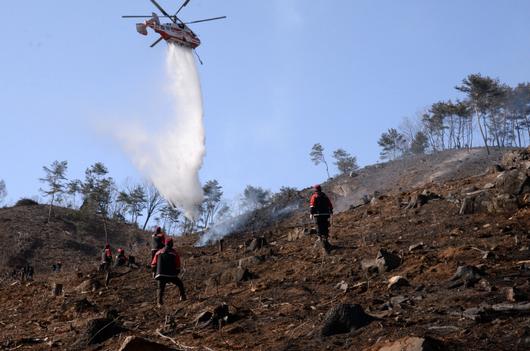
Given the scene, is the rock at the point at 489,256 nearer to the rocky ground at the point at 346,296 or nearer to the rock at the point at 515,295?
the rocky ground at the point at 346,296

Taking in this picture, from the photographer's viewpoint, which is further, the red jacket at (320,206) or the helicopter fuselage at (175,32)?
the helicopter fuselage at (175,32)

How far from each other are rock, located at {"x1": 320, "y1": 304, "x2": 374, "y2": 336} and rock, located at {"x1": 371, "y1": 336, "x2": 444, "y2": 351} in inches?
46.8

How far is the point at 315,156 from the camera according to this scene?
72.4 m

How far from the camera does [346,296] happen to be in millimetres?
9594

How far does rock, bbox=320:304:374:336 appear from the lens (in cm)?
718

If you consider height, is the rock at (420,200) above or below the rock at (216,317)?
above

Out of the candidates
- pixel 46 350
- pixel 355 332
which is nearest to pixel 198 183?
pixel 46 350

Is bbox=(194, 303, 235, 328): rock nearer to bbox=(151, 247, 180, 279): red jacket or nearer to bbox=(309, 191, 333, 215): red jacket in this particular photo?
bbox=(151, 247, 180, 279): red jacket

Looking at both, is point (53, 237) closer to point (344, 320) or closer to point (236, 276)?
point (236, 276)

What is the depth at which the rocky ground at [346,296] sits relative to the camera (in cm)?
690

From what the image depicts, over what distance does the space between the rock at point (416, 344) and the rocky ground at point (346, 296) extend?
0.02 metres

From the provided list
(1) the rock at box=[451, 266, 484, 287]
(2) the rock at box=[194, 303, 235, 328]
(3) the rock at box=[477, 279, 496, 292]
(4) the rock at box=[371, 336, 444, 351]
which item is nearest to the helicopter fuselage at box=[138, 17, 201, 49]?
(2) the rock at box=[194, 303, 235, 328]

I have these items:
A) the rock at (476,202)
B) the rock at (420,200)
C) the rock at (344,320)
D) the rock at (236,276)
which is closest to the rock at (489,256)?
the rock at (344,320)

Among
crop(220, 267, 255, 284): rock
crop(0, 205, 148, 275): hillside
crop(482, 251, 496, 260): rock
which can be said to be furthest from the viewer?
crop(0, 205, 148, 275): hillside
